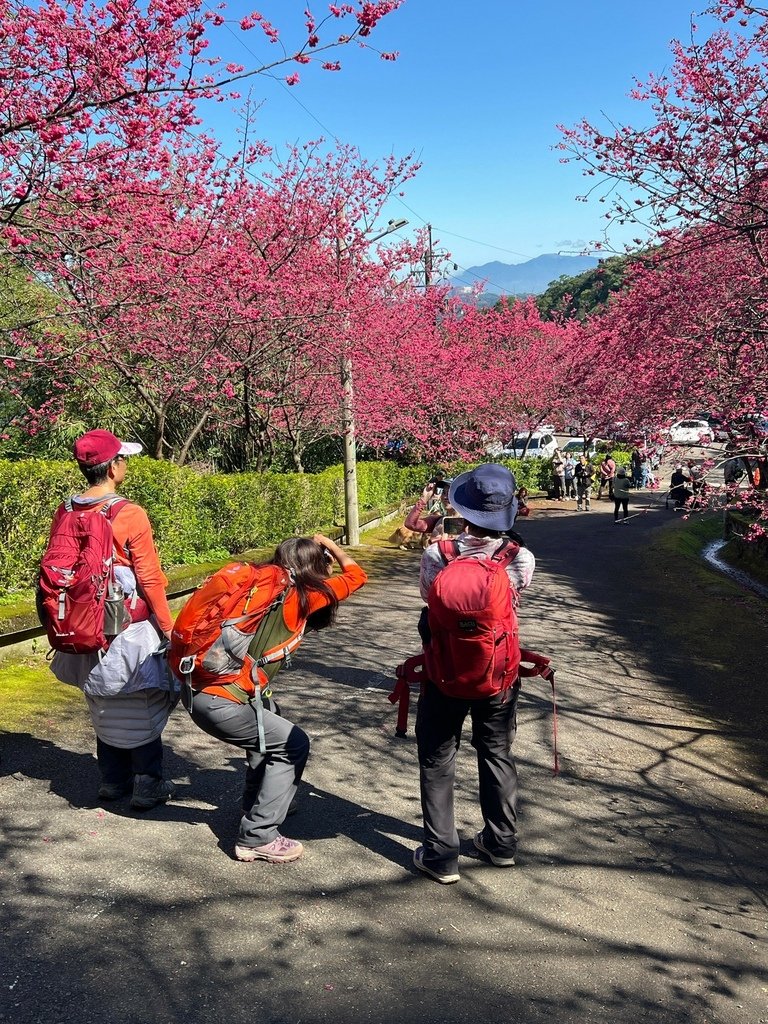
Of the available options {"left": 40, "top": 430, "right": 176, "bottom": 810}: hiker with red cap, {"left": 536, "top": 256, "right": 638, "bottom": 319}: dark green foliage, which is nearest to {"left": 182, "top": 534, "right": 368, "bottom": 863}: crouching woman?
{"left": 40, "top": 430, "right": 176, "bottom": 810}: hiker with red cap

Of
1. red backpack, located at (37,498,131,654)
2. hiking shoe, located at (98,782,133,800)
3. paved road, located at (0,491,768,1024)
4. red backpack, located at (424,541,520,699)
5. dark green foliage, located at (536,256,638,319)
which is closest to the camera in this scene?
paved road, located at (0,491,768,1024)

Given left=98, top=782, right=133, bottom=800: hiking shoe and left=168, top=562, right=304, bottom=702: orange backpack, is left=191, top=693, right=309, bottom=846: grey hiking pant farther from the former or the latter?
left=98, top=782, right=133, bottom=800: hiking shoe

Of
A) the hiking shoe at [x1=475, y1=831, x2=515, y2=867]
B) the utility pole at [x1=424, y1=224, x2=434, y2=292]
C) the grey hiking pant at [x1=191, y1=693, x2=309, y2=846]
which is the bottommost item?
the hiking shoe at [x1=475, y1=831, x2=515, y2=867]

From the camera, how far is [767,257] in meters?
9.45

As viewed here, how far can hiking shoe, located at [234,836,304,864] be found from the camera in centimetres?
383

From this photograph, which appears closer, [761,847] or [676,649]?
[761,847]

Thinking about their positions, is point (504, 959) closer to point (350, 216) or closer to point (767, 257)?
point (767, 257)

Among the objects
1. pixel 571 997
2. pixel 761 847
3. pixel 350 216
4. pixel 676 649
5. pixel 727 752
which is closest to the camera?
pixel 571 997

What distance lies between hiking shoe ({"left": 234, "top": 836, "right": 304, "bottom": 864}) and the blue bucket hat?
1.75 m

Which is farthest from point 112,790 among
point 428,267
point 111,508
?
point 428,267

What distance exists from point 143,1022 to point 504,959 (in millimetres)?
1360

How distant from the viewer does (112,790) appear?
172 inches

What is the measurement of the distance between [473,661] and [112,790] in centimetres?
218

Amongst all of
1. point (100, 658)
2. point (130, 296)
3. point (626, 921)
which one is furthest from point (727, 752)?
point (130, 296)
